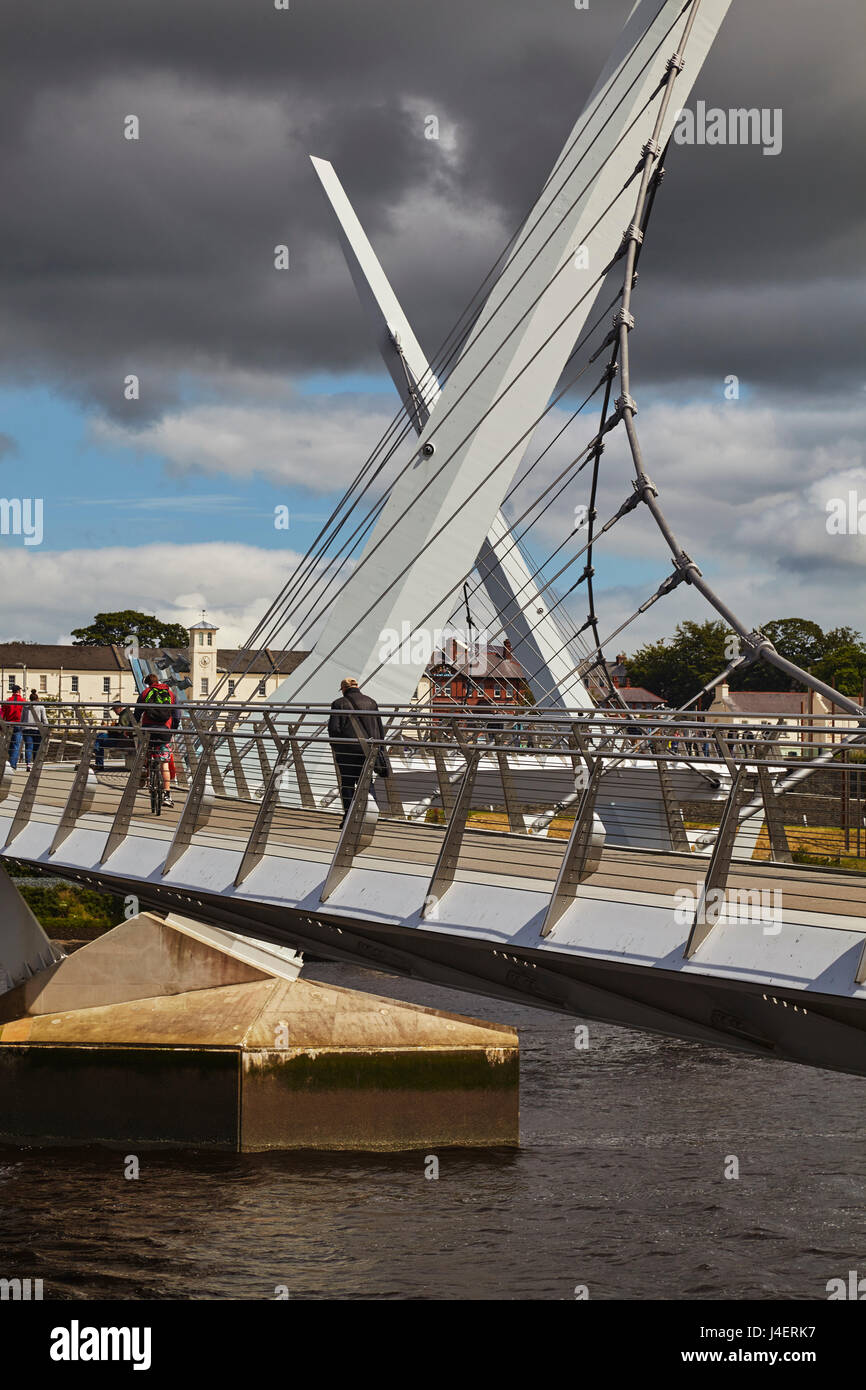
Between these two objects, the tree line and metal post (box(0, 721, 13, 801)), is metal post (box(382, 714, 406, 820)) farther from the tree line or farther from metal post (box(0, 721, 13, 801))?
the tree line

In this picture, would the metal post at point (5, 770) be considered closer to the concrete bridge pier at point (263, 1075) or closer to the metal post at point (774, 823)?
the concrete bridge pier at point (263, 1075)

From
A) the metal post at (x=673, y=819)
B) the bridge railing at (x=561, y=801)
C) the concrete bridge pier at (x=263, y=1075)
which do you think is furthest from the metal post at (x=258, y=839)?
the concrete bridge pier at (x=263, y=1075)

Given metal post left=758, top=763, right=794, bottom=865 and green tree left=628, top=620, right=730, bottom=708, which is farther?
green tree left=628, top=620, right=730, bottom=708

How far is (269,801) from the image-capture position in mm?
12414

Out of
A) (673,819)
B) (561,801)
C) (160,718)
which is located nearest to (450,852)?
(673,819)

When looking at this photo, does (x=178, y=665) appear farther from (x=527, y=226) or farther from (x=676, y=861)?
(x=676, y=861)

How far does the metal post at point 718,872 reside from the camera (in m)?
8.47

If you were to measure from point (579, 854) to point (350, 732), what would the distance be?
20.3ft

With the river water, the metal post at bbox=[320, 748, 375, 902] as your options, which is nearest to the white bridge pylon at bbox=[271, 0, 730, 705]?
the river water

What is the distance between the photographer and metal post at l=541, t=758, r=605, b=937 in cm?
936

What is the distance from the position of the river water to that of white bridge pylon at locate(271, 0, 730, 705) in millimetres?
5968

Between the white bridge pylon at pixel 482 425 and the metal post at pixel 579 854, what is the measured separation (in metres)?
10.7

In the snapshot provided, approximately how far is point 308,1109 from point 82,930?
97.3ft
